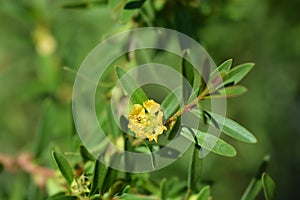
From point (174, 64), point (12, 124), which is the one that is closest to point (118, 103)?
point (174, 64)

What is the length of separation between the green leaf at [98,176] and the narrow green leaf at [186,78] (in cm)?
15

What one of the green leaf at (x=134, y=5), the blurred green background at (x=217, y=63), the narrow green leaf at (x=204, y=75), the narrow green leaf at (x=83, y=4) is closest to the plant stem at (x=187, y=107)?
the narrow green leaf at (x=204, y=75)

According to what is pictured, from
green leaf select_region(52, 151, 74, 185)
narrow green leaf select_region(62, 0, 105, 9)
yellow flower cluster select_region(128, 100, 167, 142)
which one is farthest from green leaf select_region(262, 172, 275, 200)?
narrow green leaf select_region(62, 0, 105, 9)

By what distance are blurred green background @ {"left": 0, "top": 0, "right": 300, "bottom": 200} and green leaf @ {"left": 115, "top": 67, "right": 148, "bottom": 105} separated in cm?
56

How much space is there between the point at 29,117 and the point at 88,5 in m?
0.98

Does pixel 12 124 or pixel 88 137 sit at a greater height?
pixel 88 137

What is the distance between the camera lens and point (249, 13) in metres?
1.64

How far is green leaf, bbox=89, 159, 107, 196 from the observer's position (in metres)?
0.84

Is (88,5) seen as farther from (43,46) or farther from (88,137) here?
(43,46)

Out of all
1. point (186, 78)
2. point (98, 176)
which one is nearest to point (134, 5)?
point (186, 78)

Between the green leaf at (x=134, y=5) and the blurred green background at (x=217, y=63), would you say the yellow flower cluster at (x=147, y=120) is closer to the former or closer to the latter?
the green leaf at (x=134, y=5)

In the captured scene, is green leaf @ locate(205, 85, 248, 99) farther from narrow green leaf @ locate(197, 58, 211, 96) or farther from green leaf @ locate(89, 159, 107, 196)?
green leaf @ locate(89, 159, 107, 196)

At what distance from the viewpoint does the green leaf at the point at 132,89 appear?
0.81 meters

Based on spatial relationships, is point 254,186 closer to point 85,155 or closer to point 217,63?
point 85,155
